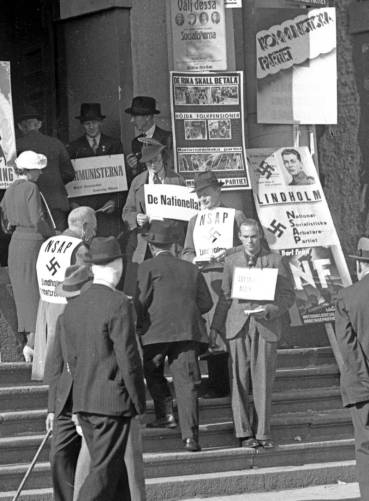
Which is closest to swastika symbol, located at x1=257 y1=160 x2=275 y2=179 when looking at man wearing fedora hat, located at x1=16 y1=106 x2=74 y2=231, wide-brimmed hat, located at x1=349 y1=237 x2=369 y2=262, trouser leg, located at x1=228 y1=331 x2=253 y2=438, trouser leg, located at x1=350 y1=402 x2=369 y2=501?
man wearing fedora hat, located at x1=16 y1=106 x2=74 y2=231

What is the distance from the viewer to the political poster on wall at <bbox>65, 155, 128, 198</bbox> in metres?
13.3

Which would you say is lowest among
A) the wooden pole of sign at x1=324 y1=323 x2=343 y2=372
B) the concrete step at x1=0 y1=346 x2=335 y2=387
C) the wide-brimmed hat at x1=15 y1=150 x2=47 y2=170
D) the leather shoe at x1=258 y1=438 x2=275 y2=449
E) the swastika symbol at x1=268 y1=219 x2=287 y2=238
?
the leather shoe at x1=258 y1=438 x2=275 y2=449

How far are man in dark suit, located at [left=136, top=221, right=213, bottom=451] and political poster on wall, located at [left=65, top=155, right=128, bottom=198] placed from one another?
2034mm

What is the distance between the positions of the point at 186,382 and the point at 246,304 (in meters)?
0.92

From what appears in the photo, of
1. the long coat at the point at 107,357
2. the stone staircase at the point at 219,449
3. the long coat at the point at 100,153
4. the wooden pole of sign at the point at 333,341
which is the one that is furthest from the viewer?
the long coat at the point at 100,153

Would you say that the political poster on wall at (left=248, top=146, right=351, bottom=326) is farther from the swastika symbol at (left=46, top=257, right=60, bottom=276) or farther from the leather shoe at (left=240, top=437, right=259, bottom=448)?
the swastika symbol at (left=46, top=257, right=60, bottom=276)

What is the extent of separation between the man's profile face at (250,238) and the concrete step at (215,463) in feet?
5.42

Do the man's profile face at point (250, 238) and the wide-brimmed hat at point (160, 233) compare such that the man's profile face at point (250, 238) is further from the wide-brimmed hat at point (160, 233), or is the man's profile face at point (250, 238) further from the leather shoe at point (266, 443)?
the leather shoe at point (266, 443)

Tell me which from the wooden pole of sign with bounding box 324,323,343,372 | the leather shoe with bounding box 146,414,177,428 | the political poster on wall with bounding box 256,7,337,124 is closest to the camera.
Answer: the leather shoe with bounding box 146,414,177,428

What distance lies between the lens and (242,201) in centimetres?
1426

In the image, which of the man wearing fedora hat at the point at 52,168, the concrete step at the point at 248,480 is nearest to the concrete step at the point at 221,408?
the concrete step at the point at 248,480

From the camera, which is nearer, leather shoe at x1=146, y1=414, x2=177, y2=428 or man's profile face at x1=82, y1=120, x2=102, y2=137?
leather shoe at x1=146, y1=414, x2=177, y2=428

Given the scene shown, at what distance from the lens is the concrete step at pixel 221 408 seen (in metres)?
11.3

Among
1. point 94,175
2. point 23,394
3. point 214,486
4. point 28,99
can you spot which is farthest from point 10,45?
point 214,486
